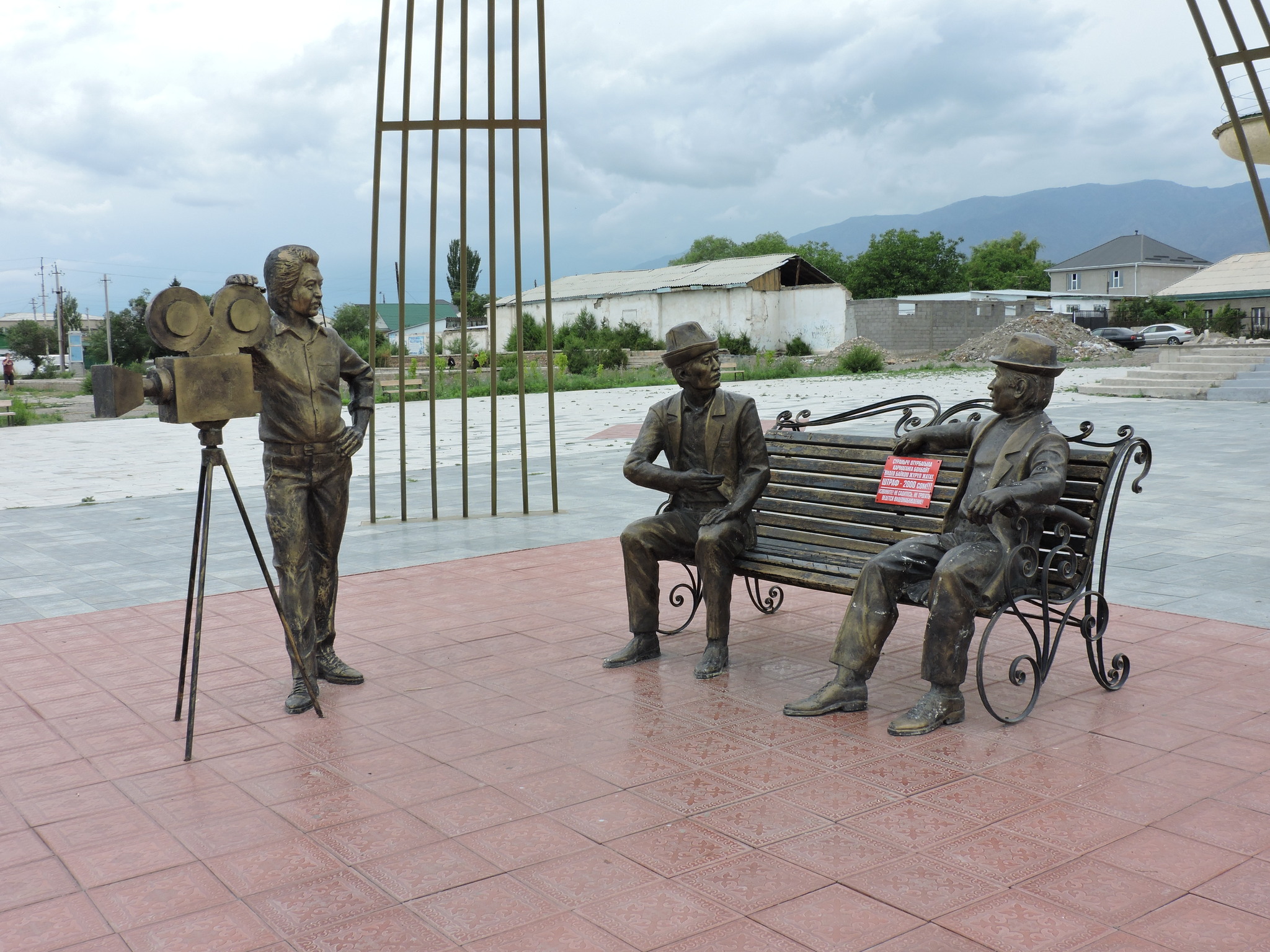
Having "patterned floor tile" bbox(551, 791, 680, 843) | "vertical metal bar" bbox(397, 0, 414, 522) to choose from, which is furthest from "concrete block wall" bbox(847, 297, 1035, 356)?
"patterned floor tile" bbox(551, 791, 680, 843)

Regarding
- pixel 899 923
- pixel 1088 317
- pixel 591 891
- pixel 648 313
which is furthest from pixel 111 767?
pixel 1088 317

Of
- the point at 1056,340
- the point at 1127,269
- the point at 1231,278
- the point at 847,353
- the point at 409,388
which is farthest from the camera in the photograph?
the point at 1127,269

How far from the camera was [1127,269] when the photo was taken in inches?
3292

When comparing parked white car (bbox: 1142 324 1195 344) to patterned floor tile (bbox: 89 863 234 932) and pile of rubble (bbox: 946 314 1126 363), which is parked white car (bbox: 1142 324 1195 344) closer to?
pile of rubble (bbox: 946 314 1126 363)

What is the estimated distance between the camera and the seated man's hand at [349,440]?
4859 millimetres

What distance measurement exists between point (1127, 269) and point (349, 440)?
88.3 m

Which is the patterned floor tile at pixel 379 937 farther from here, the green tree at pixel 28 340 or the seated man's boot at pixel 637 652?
the green tree at pixel 28 340

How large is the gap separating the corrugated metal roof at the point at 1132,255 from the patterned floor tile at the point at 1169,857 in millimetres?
87953

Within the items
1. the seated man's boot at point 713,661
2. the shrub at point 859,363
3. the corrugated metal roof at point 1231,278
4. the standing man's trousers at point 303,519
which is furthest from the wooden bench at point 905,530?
the corrugated metal roof at point 1231,278

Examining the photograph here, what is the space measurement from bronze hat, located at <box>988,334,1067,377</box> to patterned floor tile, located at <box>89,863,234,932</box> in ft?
11.0

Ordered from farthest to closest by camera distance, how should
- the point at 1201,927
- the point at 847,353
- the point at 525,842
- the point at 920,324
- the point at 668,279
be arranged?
1. the point at 668,279
2. the point at 920,324
3. the point at 847,353
4. the point at 525,842
5. the point at 1201,927

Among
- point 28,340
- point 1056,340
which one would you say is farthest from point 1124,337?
point 28,340

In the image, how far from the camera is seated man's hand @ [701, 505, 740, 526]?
5.20 metres

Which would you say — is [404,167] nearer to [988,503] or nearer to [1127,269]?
[988,503]
